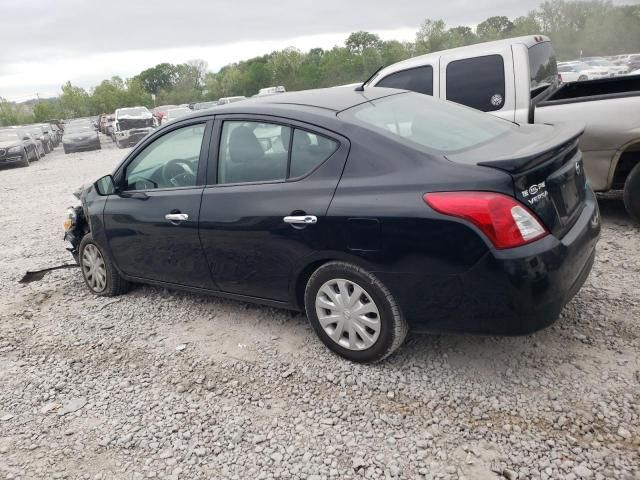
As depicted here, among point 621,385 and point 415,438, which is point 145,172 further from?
point 621,385

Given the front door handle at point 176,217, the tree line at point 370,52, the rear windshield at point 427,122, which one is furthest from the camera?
the tree line at point 370,52

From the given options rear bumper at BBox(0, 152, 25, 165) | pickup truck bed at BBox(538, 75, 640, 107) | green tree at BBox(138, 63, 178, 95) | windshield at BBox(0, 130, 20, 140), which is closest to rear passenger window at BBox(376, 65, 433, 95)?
pickup truck bed at BBox(538, 75, 640, 107)

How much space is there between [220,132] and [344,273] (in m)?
1.45

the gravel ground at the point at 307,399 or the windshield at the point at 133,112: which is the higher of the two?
the windshield at the point at 133,112

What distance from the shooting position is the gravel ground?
104 inches

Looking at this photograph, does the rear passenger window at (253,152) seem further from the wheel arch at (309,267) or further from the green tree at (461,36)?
the green tree at (461,36)

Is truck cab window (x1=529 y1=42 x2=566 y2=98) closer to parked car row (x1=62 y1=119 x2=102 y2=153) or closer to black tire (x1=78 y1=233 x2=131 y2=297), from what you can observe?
black tire (x1=78 y1=233 x2=131 y2=297)

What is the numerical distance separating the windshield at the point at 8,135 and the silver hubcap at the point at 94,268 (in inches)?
752

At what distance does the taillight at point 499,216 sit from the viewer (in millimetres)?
2705

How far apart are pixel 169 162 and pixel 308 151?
4.71 ft

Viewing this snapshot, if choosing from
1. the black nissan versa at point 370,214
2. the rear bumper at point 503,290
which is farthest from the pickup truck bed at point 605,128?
the rear bumper at point 503,290

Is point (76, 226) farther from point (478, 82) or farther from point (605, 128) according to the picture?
point (605, 128)

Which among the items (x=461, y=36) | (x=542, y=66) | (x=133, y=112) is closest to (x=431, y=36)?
(x=461, y=36)

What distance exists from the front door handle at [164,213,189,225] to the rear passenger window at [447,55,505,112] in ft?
11.6
